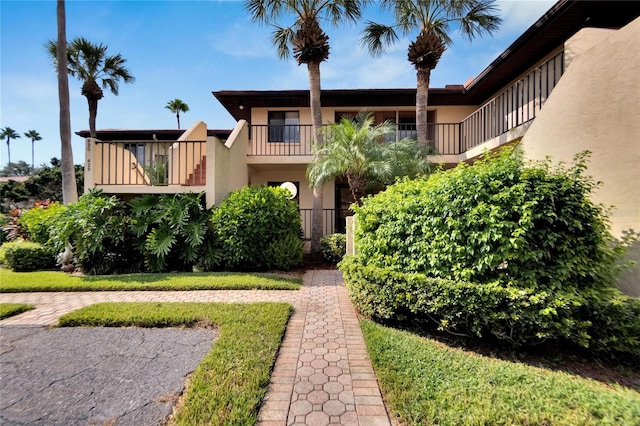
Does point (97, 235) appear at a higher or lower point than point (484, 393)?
higher

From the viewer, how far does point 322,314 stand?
15.3ft

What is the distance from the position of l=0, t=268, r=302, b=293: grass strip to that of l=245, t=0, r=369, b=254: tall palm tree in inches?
130

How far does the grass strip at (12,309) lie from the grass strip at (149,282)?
3.61ft

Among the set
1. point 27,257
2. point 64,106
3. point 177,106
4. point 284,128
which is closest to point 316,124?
point 284,128

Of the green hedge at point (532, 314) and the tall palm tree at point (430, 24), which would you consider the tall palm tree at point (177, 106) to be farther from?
the green hedge at point (532, 314)

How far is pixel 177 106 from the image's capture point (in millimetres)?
24391

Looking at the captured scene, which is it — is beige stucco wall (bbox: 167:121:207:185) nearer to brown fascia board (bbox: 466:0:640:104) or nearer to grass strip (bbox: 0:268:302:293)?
grass strip (bbox: 0:268:302:293)

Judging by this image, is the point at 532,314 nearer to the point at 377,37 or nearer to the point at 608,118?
the point at 608,118

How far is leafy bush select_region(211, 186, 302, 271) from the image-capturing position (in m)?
7.30

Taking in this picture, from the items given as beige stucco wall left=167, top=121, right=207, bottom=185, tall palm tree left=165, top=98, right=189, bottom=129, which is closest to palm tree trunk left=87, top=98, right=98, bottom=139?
beige stucco wall left=167, top=121, right=207, bottom=185

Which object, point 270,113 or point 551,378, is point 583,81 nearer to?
point 551,378

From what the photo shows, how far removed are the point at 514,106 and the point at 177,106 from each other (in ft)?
82.7

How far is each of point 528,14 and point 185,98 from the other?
25047mm

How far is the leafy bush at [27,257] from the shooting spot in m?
7.87
